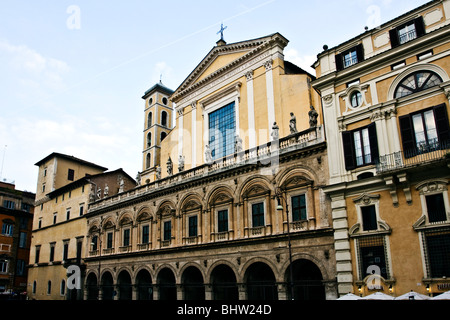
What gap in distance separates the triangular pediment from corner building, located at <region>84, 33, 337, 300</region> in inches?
4.4

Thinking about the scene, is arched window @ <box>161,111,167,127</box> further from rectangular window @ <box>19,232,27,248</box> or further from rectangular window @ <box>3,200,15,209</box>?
rectangular window @ <box>19,232,27,248</box>

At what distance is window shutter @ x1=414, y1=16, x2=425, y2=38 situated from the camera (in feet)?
74.6

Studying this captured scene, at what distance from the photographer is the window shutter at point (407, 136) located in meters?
21.9

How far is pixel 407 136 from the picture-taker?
73.0 ft

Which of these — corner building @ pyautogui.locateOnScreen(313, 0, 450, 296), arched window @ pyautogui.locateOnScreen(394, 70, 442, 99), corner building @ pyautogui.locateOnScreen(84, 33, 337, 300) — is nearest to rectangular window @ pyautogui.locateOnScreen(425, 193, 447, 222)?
corner building @ pyautogui.locateOnScreen(313, 0, 450, 296)

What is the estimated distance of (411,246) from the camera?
20797 millimetres

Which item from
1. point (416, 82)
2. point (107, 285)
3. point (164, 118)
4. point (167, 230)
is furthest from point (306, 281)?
point (164, 118)

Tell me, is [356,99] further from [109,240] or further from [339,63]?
[109,240]

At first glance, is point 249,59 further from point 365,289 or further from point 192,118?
point 365,289

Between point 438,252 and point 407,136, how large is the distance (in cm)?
641

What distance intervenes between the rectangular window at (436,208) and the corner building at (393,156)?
5 centimetres

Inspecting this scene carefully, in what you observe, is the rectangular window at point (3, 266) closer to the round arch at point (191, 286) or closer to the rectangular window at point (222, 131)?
the round arch at point (191, 286)

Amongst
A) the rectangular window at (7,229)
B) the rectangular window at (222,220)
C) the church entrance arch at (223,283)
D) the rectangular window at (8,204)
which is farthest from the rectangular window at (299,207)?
the rectangular window at (8,204)
